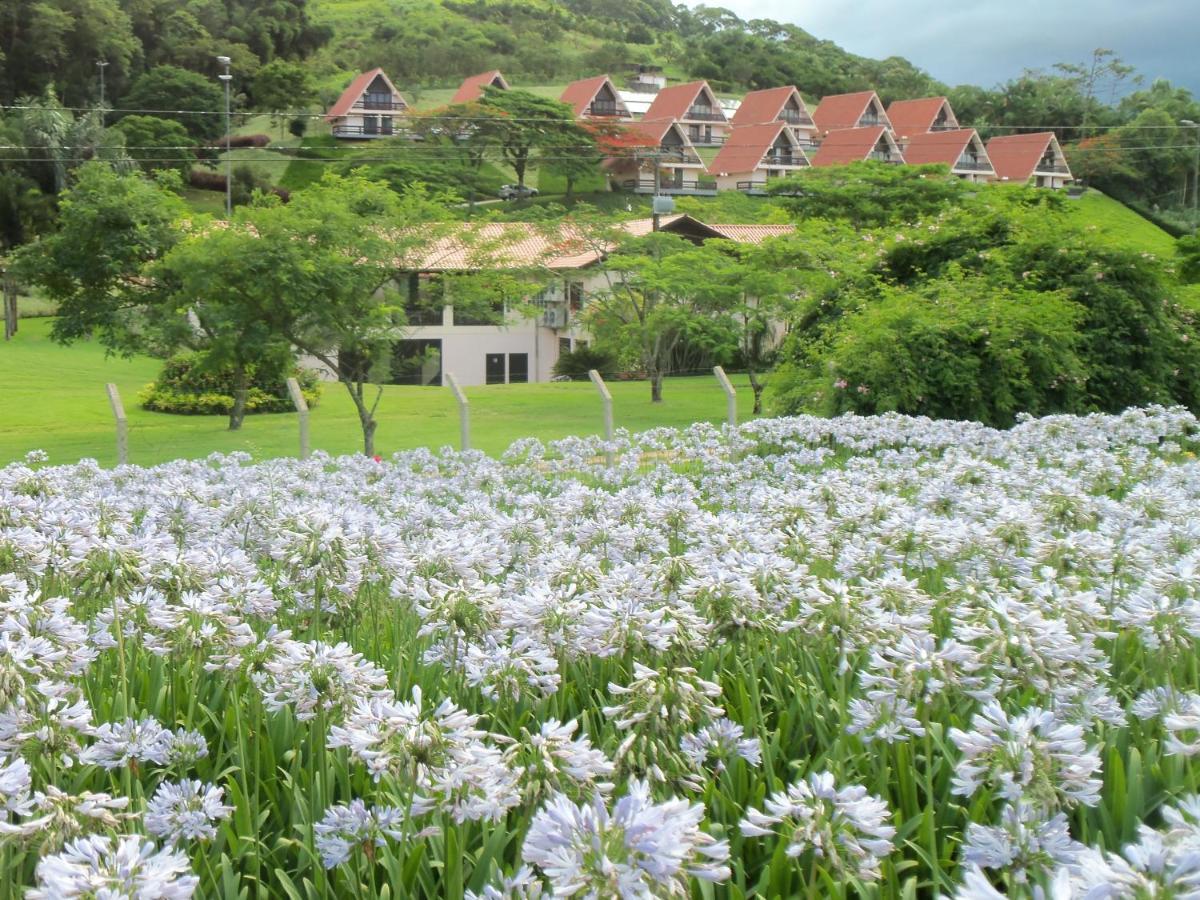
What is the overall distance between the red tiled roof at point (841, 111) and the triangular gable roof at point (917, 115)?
2606 millimetres

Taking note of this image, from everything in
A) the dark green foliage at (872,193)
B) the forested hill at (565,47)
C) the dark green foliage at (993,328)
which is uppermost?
the forested hill at (565,47)

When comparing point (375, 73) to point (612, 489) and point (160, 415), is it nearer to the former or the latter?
point (160, 415)

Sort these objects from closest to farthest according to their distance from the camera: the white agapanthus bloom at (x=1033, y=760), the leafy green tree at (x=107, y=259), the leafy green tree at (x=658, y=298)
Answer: the white agapanthus bloom at (x=1033, y=760) → the leafy green tree at (x=107, y=259) → the leafy green tree at (x=658, y=298)

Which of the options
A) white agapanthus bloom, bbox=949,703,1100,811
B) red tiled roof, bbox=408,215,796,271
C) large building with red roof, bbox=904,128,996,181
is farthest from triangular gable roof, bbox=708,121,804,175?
white agapanthus bloom, bbox=949,703,1100,811

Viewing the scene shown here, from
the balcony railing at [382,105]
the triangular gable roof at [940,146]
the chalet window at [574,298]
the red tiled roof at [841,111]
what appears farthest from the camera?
the red tiled roof at [841,111]

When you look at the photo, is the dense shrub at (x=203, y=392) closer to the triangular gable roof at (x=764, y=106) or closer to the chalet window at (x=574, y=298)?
the chalet window at (x=574, y=298)

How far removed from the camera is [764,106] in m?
74.9

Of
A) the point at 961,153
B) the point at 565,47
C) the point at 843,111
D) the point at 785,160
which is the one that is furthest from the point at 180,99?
the point at 565,47

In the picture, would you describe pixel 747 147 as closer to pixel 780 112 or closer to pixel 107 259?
pixel 780 112

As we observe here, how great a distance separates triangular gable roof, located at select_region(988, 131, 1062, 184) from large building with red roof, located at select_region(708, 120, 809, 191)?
11740mm

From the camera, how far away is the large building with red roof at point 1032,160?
6481cm

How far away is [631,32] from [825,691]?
124 meters

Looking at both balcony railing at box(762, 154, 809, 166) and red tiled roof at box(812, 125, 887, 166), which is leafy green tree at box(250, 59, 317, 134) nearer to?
balcony railing at box(762, 154, 809, 166)

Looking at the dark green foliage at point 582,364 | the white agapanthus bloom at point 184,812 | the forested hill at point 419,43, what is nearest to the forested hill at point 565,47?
the forested hill at point 419,43
